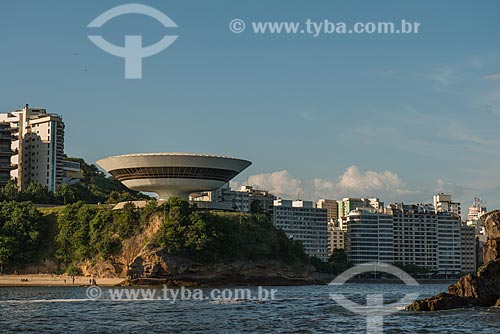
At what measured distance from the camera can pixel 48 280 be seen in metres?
120

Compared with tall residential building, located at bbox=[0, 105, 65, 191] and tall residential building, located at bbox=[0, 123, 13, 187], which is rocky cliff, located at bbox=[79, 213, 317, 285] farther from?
tall residential building, located at bbox=[0, 123, 13, 187]

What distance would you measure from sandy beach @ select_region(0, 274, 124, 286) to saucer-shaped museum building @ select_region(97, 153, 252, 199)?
21.4 metres

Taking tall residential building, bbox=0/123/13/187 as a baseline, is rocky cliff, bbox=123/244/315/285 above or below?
below

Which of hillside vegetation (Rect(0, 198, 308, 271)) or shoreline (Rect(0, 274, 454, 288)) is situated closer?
shoreline (Rect(0, 274, 454, 288))

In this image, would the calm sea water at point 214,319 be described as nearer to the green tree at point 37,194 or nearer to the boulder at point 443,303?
the boulder at point 443,303

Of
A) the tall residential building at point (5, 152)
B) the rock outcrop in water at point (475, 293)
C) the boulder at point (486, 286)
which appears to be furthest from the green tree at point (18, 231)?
the boulder at point (486, 286)

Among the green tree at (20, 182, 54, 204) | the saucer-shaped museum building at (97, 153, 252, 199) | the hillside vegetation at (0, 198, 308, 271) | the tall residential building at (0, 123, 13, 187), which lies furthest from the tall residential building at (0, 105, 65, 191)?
the hillside vegetation at (0, 198, 308, 271)

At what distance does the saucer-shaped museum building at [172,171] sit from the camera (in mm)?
132375

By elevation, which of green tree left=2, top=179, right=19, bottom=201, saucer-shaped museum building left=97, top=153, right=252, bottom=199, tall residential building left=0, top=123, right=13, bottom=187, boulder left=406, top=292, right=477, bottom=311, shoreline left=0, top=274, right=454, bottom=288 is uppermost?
tall residential building left=0, top=123, right=13, bottom=187

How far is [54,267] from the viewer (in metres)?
125

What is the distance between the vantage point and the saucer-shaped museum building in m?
132

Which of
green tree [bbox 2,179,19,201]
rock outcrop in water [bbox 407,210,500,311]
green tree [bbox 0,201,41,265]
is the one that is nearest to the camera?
rock outcrop in water [bbox 407,210,500,311]

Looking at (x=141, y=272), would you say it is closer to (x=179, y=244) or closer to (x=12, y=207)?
(x=179, y=244)

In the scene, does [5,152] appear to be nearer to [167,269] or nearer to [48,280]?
[48,280]
